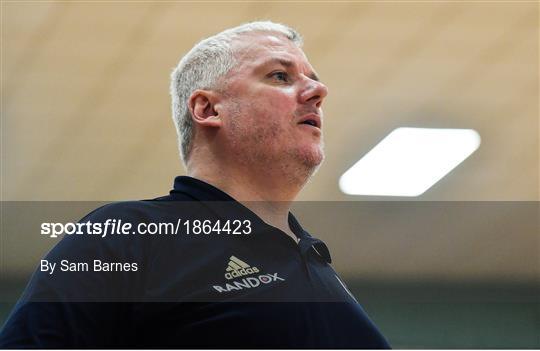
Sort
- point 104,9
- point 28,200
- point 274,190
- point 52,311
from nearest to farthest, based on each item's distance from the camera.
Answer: point 52,311 < point 274,190 < point 104,9 < point 28,200

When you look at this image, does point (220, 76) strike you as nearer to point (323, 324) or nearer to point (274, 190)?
point (274, 190)

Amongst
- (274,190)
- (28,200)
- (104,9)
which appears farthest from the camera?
(28,200)

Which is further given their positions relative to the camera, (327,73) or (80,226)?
(327,73)

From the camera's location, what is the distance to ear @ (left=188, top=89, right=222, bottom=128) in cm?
101

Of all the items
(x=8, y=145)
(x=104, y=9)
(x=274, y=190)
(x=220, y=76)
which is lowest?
(x=274, y=190)

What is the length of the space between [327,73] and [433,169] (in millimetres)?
→ 822

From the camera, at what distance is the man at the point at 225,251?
29.0 inches

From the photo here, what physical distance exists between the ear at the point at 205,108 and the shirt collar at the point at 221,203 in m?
0.11

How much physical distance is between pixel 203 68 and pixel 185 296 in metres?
0.41

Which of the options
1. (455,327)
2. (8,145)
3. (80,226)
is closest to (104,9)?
(8,145)

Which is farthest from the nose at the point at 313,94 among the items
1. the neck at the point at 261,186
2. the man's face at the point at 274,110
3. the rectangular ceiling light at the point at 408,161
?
the rectangular ceiling light at the point at 408,161

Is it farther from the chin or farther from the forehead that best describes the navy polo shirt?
the forehead

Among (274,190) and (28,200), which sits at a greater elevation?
(28,200)

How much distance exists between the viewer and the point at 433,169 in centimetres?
350
